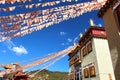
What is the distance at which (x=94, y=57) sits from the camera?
20656 millimetres

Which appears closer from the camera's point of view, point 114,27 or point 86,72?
point 114,27

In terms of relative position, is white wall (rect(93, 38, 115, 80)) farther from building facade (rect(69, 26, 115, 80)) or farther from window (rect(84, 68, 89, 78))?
window (rect(84, 68, 89, 78))

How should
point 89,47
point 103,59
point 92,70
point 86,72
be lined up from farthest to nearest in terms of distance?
point 86,72 < point 89,47 < point 92,70 < point 103,59

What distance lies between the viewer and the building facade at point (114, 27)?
37.9 feet

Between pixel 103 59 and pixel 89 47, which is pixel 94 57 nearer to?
pixel 103 59

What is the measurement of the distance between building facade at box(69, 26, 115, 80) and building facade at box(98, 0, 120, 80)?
289 inches

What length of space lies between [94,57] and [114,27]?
886 centimetres

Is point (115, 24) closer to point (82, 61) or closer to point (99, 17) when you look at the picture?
point (99, 17)

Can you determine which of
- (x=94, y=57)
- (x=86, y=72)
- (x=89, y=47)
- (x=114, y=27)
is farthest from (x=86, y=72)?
(x=114, y=27)

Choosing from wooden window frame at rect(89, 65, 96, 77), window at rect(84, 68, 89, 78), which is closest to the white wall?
wooden window frame at rect(89, 65, 96, 77)

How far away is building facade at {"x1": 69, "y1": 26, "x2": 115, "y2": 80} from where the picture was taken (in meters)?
19.6

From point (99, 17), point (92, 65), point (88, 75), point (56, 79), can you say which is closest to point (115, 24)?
point (99, 17)

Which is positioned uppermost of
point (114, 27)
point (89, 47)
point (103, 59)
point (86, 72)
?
point (89, 47)

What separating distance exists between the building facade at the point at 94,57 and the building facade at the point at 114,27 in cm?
735
